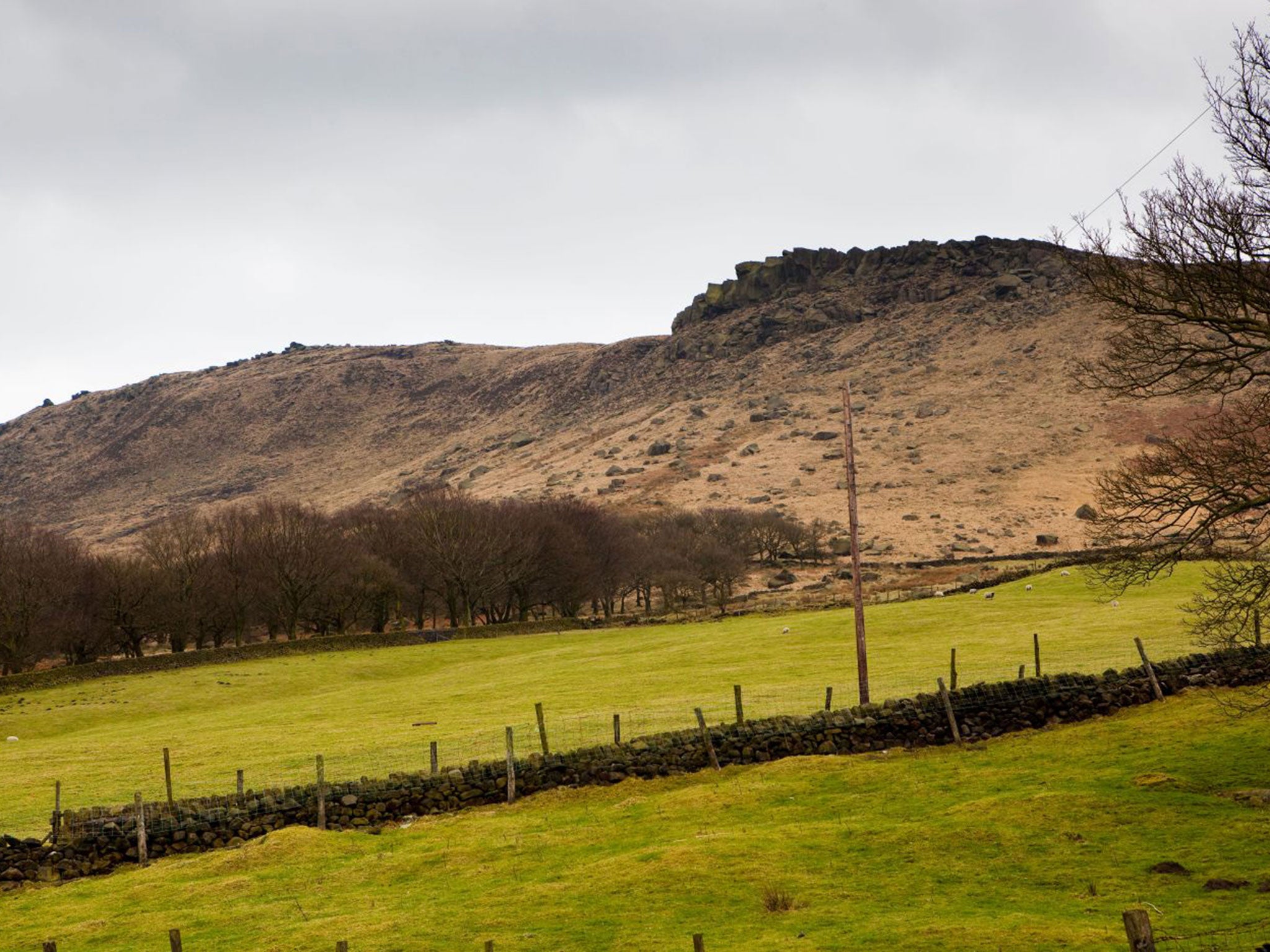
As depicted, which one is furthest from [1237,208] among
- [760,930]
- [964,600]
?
[964,600]

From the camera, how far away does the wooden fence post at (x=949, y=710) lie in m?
35.3

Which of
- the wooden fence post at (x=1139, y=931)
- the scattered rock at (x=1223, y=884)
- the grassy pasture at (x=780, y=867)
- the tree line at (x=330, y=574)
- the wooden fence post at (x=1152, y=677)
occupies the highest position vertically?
the tree line at (x=330, y=574)

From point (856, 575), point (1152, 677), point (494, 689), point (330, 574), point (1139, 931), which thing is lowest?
point (494, 689)

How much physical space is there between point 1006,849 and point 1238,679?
19.7m

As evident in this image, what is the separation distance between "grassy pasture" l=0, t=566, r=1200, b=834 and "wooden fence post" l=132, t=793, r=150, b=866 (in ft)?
12.3

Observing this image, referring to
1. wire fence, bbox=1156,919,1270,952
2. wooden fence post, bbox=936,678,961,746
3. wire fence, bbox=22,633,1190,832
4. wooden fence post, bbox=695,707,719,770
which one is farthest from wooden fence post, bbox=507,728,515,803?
wire fence, bbox=1156,919,1270,952

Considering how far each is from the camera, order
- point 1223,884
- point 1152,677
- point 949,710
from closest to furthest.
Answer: point 1223,884
point 949,710
point 1152,677

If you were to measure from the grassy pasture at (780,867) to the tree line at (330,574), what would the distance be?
2466 inches

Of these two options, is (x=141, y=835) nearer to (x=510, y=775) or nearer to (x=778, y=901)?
(x=510, y=775)

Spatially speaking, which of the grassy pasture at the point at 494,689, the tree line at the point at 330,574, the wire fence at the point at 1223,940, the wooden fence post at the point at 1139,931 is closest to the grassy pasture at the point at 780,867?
the wire fence at the point at 1223,940

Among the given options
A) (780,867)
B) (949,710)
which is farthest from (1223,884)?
(949,710)

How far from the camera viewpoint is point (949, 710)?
35469mm

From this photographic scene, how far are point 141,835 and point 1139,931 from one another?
90.9 feet

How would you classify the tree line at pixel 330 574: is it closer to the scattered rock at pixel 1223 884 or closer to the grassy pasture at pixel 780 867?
the grassy pasture at pixel 780 867
